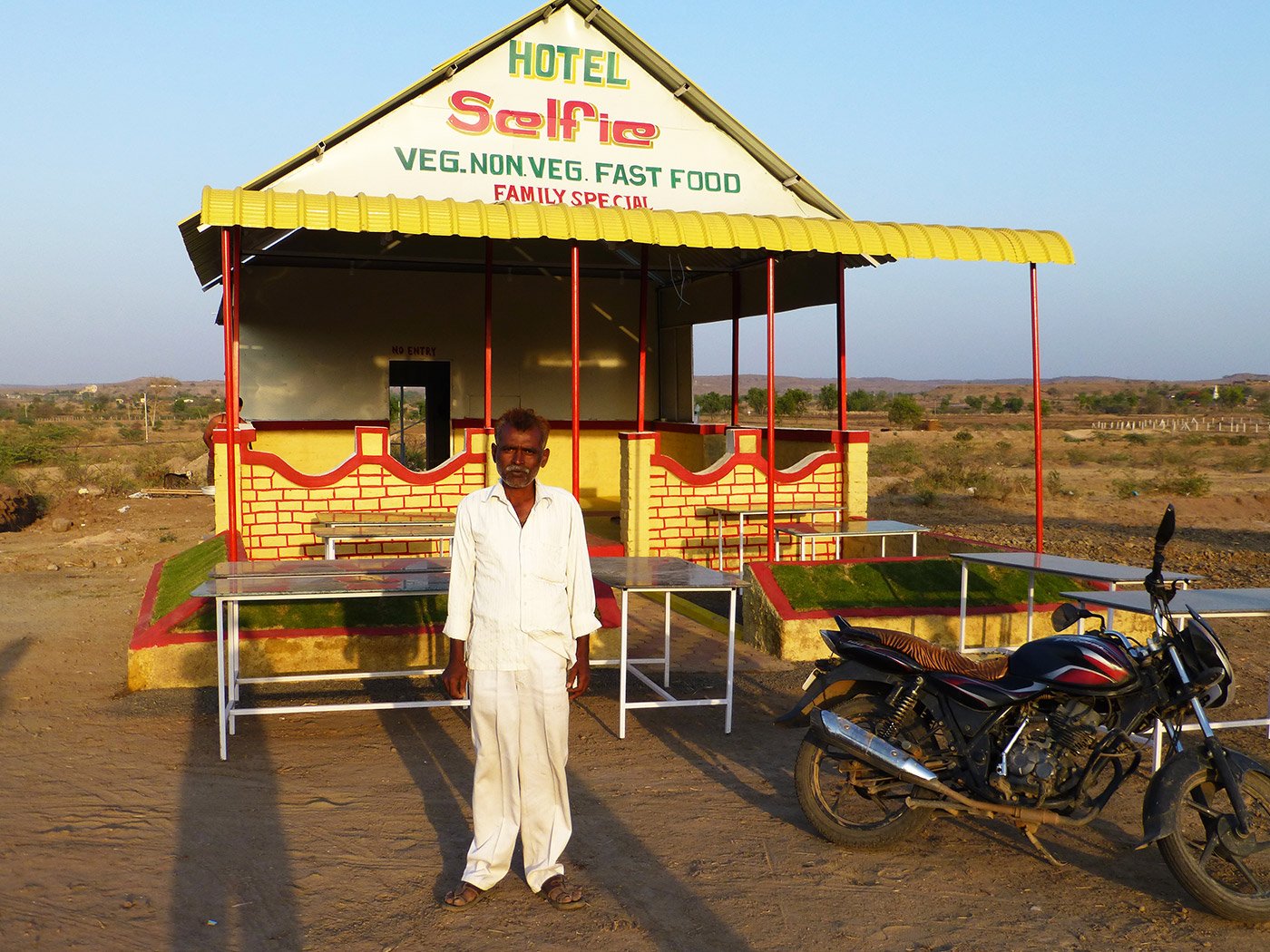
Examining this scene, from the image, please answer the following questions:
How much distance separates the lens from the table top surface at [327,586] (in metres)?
6.24

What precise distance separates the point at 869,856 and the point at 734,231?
6.90 m

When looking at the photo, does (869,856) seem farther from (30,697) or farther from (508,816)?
(30,697)

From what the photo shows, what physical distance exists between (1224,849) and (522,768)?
2.70 m

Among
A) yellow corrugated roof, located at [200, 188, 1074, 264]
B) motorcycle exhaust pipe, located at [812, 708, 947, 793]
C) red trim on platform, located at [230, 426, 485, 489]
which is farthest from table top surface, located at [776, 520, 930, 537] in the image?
motorcycle exhaust pipe, located at [812, 708, 947, 793]

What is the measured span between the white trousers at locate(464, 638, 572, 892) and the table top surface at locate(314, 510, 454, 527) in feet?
20.5

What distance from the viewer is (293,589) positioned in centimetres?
634

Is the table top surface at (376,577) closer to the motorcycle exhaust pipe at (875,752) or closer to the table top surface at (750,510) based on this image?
the motorcycle exhaust pipe at (875,752)

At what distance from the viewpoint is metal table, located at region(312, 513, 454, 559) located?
988 cm

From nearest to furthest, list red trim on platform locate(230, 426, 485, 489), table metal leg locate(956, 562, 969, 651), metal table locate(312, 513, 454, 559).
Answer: table metal leg locate(956, 562, 969, 651) < metal table locate(312, 513, 454, 559) < red trim on platform locate(230, 426, 485, 489)

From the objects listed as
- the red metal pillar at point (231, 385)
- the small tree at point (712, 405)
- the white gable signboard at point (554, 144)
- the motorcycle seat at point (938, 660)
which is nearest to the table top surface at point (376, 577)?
the motorcycle seat at point (938, 660)

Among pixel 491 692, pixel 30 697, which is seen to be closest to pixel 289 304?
pixel 30 697

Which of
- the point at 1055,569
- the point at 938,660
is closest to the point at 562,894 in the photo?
the point at 938,660

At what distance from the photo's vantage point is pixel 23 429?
42719mm

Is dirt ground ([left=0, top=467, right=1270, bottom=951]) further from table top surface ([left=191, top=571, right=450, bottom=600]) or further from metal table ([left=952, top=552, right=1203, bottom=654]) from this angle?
metal table ([left=952, top=552, right=1203, bottom=654])
